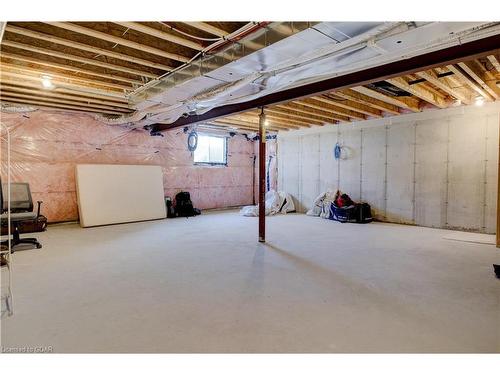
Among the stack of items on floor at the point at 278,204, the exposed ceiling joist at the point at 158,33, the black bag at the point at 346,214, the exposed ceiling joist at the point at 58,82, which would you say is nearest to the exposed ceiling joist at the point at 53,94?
the exposed ceiling joist at the point at 58,82

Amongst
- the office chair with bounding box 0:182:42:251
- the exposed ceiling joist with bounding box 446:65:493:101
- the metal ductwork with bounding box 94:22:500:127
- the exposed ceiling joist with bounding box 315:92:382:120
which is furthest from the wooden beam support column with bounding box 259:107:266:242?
the office chair with bounding box 0:182:42:251

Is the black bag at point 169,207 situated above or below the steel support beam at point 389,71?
below

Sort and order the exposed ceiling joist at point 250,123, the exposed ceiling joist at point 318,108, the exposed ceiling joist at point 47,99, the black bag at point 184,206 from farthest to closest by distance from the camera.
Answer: the black bag at point 184,206 → the exposed ceiling joist at point 250,123 → the exposed ceiling joist at point 318,108 → the exposed ceiling joist at point 47,99

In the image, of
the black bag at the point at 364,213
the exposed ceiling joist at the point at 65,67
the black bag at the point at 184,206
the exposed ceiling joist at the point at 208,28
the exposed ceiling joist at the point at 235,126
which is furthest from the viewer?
the exposed ceiling joist at the point at 235,126

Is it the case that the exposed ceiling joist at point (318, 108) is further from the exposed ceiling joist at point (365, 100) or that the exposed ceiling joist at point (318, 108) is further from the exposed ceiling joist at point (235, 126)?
the exposed ceiling joist at point (235, 126)

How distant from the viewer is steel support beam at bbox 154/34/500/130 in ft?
8.31

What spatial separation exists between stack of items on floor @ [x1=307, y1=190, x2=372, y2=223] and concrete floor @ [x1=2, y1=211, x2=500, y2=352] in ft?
6.10

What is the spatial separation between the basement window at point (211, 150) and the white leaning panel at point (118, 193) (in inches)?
59.9

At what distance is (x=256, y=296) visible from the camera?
247 centimetres

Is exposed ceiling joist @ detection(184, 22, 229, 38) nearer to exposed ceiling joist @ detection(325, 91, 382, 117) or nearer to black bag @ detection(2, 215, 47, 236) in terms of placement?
exposed ceiling joist @ detection(325, 91, 382, 117)

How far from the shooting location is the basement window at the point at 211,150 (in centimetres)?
823

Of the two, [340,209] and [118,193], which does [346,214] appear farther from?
[118,193]
